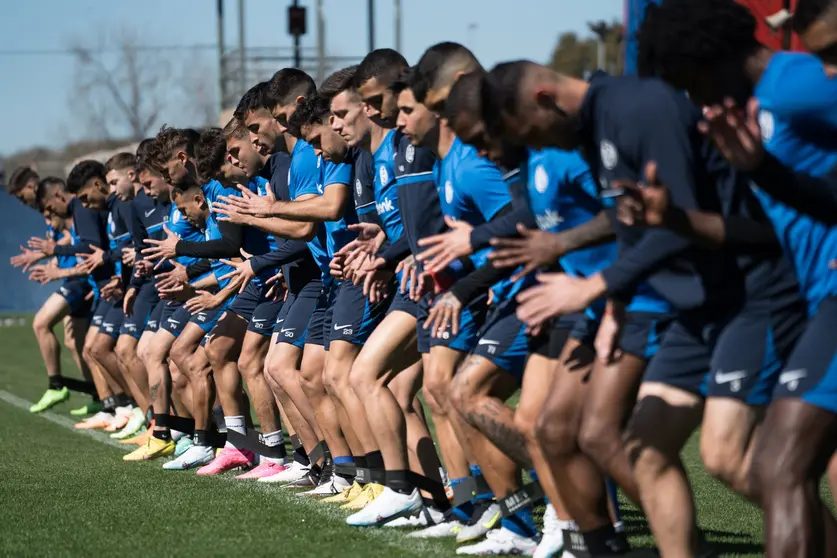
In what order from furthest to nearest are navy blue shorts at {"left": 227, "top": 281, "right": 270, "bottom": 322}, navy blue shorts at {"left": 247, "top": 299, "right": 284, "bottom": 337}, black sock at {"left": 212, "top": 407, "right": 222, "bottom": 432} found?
black sock at {"left": 212, "top": 407, "right": 222, "bottom": 432} < navy blue shorts at {"left": 227, "top": 281, "right": 270, "bottom": 322} < navy blue shorts at {"left": 247, "top": 299, "right": 284, "bottom": 337}

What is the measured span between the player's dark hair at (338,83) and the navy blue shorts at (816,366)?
13.2 feet

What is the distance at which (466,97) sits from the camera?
17.7 feet

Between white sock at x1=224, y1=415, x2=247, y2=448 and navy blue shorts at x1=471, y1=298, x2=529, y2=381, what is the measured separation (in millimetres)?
4394

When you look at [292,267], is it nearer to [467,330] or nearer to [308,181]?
[308,181]

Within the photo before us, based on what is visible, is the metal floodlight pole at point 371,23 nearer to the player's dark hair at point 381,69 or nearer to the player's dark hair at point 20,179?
the player's dark hair at point 20,179

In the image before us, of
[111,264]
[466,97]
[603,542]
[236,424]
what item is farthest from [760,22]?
[111,264]

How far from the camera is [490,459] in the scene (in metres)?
6.26

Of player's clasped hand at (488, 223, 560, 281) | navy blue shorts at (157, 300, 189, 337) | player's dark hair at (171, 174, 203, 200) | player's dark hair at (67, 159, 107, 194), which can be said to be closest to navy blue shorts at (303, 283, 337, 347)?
player's dark hair at (171, 174, 203, 200)

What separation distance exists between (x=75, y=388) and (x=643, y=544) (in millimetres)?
10135

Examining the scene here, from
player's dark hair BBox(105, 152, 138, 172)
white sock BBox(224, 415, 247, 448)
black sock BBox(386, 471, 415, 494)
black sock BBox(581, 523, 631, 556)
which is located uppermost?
player's dark hair BBox(105, 152, 138, 172)

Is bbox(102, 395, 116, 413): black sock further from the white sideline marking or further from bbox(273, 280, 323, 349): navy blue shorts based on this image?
bbox(273, 280, 323, 349): navy blue shorts

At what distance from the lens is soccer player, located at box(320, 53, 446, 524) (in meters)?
7.09

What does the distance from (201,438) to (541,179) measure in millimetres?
5820

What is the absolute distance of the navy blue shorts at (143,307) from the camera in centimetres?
1270
